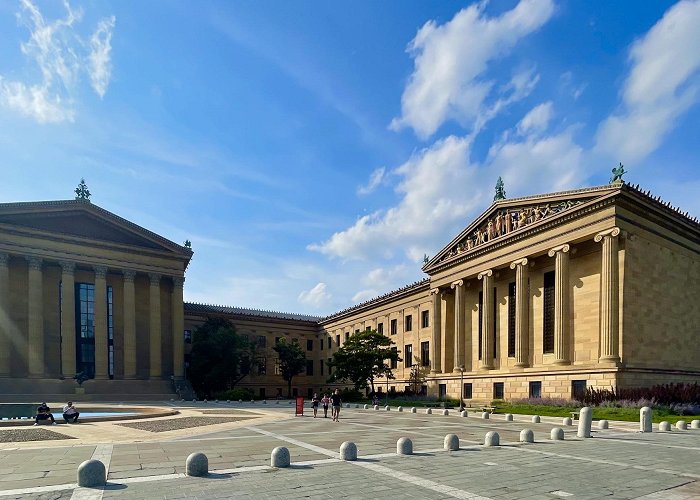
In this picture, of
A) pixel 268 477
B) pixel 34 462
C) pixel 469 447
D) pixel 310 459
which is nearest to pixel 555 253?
pixel 469 447

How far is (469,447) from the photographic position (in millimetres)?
16234

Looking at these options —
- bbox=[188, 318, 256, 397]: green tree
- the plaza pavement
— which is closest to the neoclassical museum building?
bbox=[188, 318, 256, 397]: green tree

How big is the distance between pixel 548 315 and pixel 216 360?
1592 inches

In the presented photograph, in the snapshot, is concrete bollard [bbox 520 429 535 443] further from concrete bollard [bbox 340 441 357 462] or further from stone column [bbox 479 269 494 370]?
stone column [bbox 479 269 494 370]

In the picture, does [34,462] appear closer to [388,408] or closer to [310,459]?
[310,459]

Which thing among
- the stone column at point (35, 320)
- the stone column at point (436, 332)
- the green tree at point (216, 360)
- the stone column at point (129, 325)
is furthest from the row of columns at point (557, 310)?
the stone column at point (35, 320)

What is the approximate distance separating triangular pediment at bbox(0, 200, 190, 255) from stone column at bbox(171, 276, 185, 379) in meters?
4.74

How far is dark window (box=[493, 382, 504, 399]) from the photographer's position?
41.5m

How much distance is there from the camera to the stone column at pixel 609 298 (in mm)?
32094

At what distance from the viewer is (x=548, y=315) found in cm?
3969

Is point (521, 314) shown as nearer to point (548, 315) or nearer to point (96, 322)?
point (548, 315)

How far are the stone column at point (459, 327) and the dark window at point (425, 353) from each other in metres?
6.89

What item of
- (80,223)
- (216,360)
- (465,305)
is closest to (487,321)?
(465,305)

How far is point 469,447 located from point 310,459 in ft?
20.1
